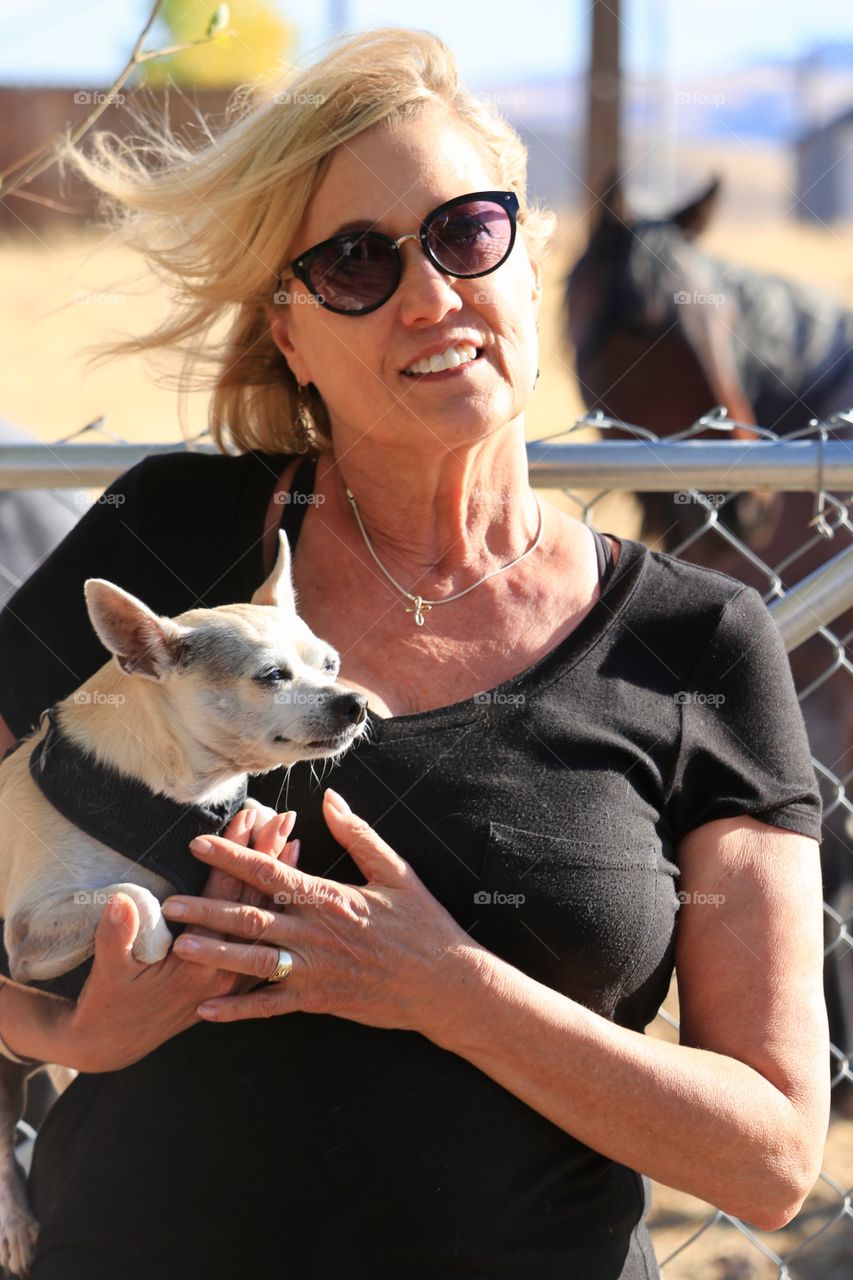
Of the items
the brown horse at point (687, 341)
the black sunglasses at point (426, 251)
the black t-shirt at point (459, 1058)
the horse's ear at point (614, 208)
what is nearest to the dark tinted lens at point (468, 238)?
the black sunglasses at point (426, 251)

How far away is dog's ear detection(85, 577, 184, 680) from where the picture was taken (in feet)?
5.76

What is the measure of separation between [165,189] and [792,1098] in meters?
1.68

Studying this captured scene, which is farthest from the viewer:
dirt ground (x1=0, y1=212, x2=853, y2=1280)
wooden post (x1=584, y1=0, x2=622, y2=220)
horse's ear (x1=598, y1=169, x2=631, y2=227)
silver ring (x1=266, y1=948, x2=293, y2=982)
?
wooden post (x1=584, y1=0, x2=622, y2=220)

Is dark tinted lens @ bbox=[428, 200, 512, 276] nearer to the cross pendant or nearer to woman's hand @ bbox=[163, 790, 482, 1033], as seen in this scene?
the cross pendant

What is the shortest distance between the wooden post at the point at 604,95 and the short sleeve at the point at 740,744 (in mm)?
5348

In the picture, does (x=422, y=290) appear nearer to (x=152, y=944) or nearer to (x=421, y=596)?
(x=421, y=596)

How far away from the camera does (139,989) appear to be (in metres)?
1.70

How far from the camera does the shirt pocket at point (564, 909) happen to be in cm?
177

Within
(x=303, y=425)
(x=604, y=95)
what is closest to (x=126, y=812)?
(x=303, y=425)

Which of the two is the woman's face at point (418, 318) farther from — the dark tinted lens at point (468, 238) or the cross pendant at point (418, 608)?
the cross pendant at point (418, 608)

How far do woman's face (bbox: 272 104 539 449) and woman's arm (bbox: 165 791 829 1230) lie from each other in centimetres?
60

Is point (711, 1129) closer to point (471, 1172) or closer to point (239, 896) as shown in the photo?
point (471, 1172)

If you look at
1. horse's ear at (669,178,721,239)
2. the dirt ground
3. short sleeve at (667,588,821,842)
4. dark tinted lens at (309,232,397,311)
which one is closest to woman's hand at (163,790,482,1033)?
short sleeve at (667,588,821,842)

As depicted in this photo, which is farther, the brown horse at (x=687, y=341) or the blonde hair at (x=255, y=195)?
the brown horse at (x=687, y=341)
